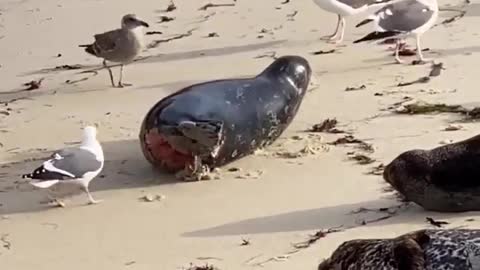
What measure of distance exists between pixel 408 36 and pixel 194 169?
3.17 metres

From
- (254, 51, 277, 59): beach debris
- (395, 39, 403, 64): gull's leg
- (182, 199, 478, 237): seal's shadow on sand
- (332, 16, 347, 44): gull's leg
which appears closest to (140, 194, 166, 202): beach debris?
(182, 199, 478, 237): seal's shadow on sand

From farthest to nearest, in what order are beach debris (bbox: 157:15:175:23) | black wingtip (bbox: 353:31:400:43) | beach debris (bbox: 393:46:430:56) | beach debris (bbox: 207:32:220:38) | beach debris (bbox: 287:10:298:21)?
1. beach debris (bbox: 157:15:175:23)
2. beach debris (bbox: 287:10:298:21)
3. beach debris (bbox: 207:32:220:38)
4. beach debris (bbox: 393:46:430:56)
5. black wingtip (bbox: 353:31:400:43)

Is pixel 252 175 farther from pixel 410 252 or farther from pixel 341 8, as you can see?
pixel 341 8

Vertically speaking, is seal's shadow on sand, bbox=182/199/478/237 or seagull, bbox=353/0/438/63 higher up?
seagull, bbox=353/0/438/63

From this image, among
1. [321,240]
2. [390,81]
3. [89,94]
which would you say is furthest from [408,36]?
[321,240]

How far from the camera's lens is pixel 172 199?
6613mm

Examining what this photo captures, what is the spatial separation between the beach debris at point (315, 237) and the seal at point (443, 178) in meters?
0.47

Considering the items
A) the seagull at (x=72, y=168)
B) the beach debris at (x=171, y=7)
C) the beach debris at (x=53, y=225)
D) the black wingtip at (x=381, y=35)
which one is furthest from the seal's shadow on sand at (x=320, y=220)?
the beach debris at (x=171, y=7)

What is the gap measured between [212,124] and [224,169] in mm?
294

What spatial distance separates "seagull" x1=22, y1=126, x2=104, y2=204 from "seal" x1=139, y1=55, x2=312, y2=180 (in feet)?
1.36

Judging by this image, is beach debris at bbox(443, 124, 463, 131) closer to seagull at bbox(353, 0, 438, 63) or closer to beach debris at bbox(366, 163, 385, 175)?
beach debris at bbox(366, 163, 385, 175)

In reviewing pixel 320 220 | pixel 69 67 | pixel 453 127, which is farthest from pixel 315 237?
pixel 69 67

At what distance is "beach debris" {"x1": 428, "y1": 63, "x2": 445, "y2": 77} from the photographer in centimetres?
894

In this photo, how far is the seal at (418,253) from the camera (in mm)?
4008
